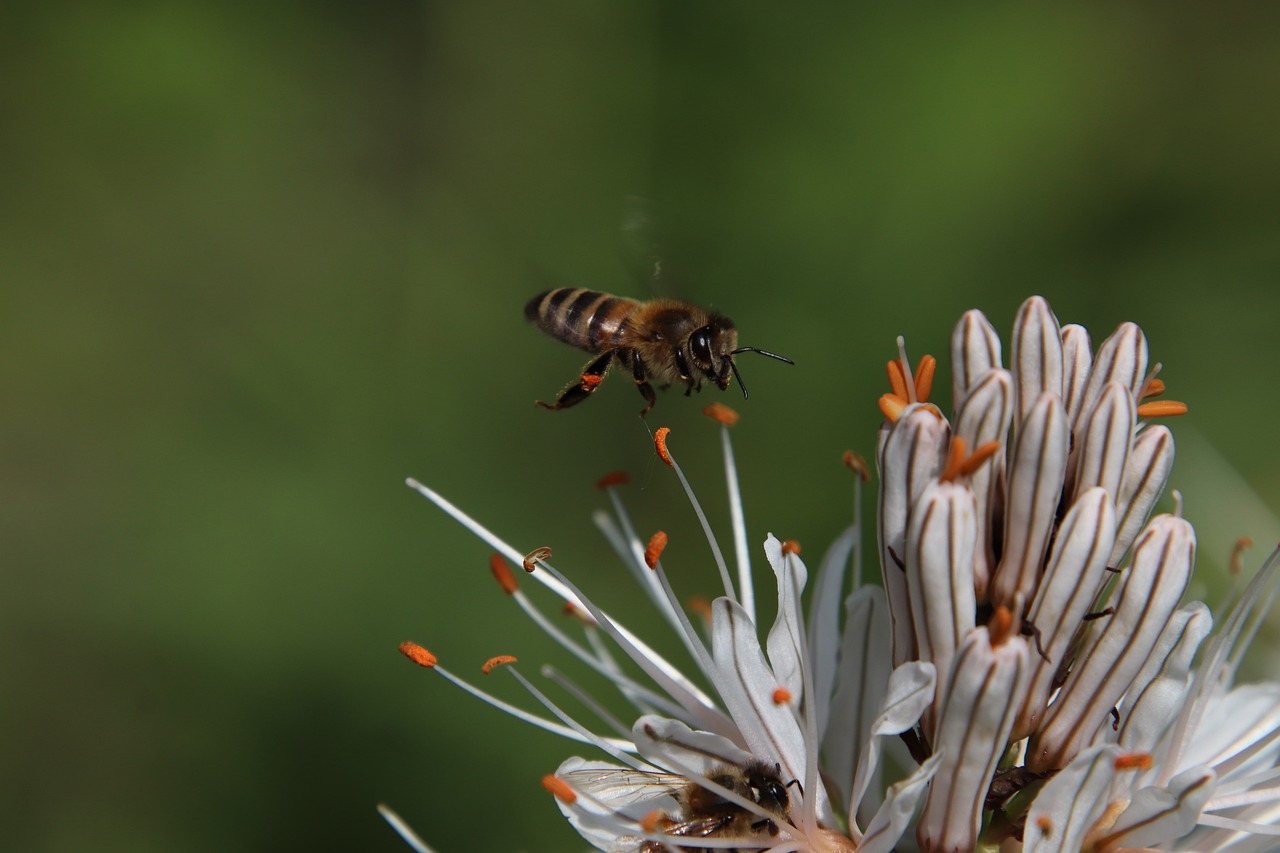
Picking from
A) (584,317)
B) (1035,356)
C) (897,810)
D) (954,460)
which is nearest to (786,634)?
(897,810)

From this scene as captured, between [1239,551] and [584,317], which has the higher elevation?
[584,317]

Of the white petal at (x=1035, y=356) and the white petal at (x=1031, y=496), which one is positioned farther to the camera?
the white petal at (x=1035, y=356)

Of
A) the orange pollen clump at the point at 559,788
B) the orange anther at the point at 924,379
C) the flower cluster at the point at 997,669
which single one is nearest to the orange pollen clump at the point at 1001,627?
the flower cluster at the point at 997,669

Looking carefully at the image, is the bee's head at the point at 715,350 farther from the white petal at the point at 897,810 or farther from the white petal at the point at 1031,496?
the white petal at the point at 897,810

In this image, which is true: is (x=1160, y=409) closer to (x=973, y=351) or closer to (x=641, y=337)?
(x=973, y=351)

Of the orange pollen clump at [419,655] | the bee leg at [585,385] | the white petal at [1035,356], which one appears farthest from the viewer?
the bee leg at [585,385]

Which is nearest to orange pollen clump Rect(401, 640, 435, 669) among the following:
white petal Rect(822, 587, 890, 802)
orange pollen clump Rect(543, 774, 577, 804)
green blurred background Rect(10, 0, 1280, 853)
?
orange pollen clump Rect(543, 774, 577, 804)
